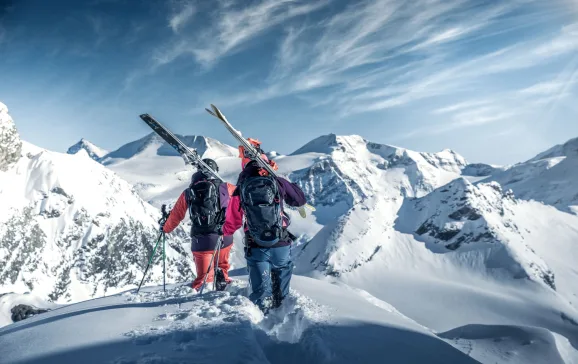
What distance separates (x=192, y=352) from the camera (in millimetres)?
3725

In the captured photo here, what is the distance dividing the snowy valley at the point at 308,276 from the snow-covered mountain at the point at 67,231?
19.2 inches

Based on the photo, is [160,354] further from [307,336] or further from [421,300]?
[421,300]

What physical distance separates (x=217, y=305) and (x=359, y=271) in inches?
5818

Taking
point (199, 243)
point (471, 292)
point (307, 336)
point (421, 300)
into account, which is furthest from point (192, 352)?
point (471, 292)

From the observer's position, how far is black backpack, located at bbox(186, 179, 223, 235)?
8023 mm

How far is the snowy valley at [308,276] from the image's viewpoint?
420 centimetres

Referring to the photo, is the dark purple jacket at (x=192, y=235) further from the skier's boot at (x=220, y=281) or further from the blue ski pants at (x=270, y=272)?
the blue ski pants at (x=270, y=272)

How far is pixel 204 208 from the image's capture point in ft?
26.4

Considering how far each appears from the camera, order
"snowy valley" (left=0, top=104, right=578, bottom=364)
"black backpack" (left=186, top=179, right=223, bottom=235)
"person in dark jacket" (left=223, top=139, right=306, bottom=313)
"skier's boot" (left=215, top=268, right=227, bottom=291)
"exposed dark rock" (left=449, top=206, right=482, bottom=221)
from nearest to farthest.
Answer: "snowy valley" (left=0, top=104, right=578, bottom=364), "person in dark jacket" (left=223, top=139, right=306, bottom=313), "skier's boot" (left=215, top=268, right=227, bottom=291), "black backpack" (left=186, top=179, right=223, bottom=235), "exposed dark rock" (left=449, top=206, right=482, bottom=221)

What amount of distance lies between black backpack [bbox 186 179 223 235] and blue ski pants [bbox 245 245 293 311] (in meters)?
1.90

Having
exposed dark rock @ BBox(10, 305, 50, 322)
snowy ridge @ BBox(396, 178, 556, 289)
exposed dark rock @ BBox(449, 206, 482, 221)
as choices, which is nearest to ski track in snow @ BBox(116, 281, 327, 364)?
exposed dark rock @ BBox(10, 305, 50, 322)

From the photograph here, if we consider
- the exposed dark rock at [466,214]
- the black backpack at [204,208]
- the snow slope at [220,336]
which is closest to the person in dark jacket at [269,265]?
the snow slope at [220,336]

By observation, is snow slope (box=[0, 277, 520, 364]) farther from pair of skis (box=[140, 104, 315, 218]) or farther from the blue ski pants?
pair of skis (box=[140, 104, 315, 218])

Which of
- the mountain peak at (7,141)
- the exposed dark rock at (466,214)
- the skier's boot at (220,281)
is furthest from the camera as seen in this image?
the exposed dark rock at (466,214)
